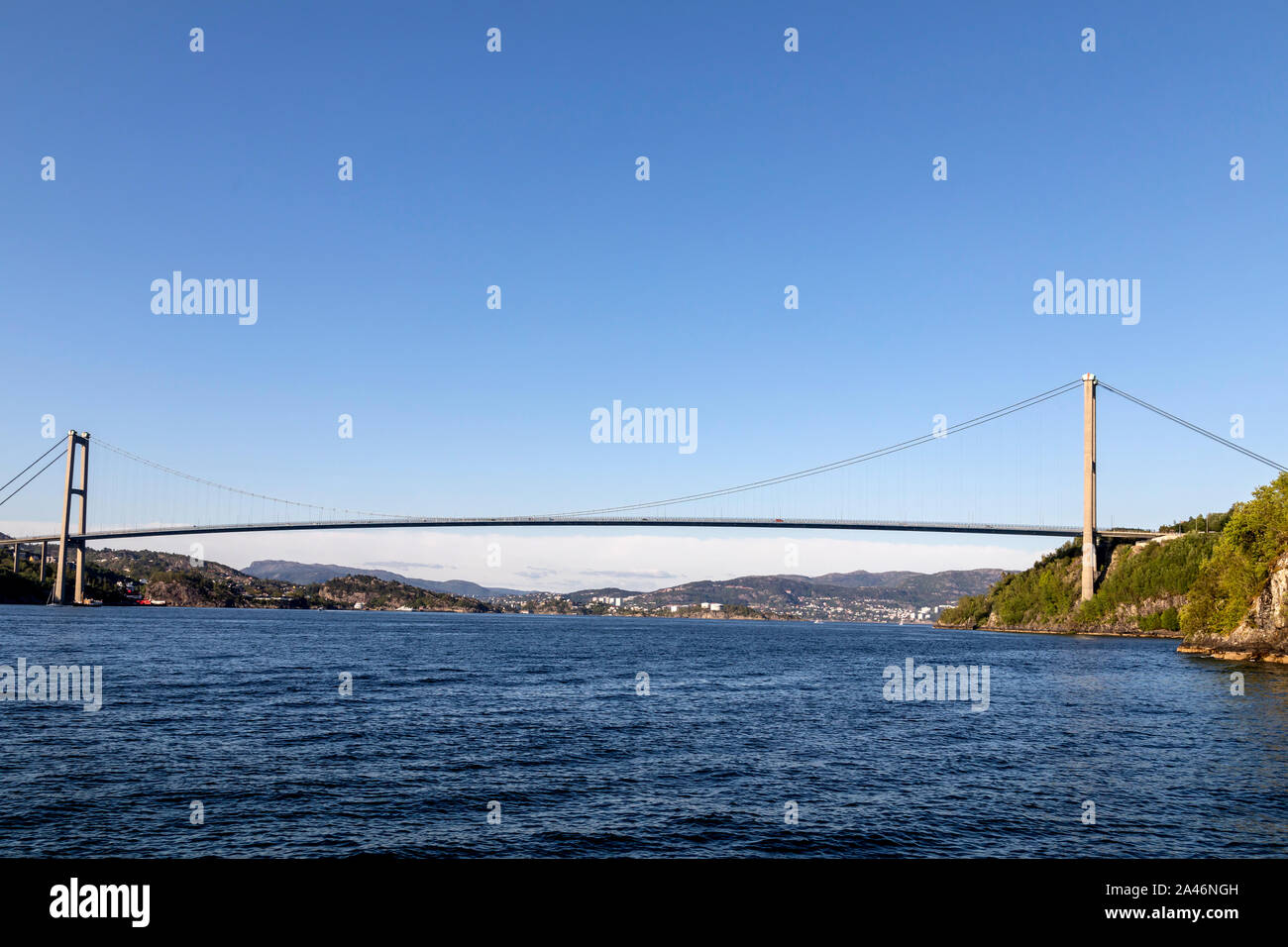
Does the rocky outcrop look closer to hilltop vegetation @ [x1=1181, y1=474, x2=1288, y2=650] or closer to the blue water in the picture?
hilltop vegetation @ [x1=1181, y1=474, x2=1288, y2=650]

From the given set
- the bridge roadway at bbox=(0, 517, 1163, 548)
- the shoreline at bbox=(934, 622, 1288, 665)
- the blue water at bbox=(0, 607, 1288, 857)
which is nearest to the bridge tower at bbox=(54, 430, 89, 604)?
the bridge roadway at bbox=(0, 517, 1163, 548)

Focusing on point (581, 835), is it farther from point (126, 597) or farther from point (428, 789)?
point (126, 597)

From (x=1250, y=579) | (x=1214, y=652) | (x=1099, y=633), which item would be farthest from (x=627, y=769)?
(x=1099, y=633)

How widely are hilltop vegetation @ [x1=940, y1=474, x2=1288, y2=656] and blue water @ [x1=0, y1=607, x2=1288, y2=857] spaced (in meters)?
22.2

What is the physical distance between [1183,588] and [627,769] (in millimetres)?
117095

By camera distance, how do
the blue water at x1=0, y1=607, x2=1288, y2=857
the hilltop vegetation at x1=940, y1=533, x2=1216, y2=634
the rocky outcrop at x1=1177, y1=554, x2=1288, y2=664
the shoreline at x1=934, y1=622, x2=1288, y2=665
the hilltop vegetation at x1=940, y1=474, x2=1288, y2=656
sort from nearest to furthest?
the blue water at x1=0, y1=607, x2=1288, y2=857 < the rocky outcrop at x1=1177, y1=554, x2=1288, y2=664 < the shoreline at x1=934, y1=622, x2=1288, y2=665 < the hilltop vegetation at x1=940, y1=474, x2=1288, y2=656 < the hilltop vegetation at x1=940, y1=533, x2=1216, y2=634

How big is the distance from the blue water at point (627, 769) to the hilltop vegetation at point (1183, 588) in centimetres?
2218

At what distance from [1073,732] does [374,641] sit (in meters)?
67.8

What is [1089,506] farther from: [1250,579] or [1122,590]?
[1250,579]

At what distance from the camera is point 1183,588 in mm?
112875

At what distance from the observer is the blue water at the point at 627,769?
16.8 meters

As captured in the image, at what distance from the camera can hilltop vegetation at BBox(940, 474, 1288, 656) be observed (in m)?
63.5

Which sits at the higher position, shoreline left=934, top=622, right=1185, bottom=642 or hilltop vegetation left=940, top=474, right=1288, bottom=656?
hilltop vegetation left=940, top=474, right=1288, bottom=656
